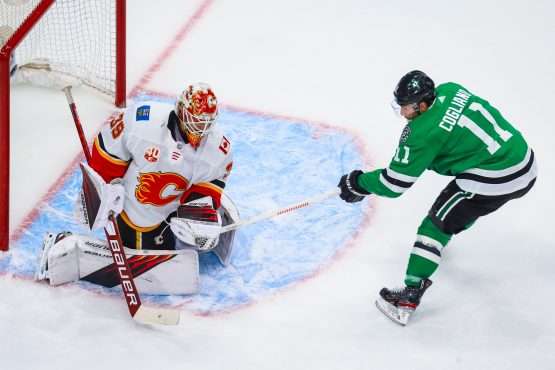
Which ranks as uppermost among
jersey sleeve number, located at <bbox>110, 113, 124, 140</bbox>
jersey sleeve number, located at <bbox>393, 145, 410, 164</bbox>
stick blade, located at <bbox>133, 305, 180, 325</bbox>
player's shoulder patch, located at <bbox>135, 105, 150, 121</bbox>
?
jersey sleeve number, located at <bbox>393, 145, 410, 164</bbox>

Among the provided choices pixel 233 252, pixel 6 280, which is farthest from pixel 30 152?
Result: pixel 233 252

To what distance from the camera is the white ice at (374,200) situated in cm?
347

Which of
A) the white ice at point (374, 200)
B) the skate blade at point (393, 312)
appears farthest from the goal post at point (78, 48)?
the skate blade at point (393, 312)

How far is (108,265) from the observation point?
12.1 ft

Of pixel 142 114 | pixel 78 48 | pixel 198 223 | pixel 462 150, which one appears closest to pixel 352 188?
pixel 462 150

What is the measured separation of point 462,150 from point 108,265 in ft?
5.08

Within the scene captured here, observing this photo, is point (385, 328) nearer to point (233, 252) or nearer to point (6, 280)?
point (233, 252)

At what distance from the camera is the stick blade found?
3492mm

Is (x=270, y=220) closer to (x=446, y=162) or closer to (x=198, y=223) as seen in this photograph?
(x=198, y=223)

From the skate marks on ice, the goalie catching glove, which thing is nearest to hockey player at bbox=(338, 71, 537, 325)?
the skate marks on ice

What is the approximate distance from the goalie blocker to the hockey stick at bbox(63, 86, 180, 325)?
0.11 metres

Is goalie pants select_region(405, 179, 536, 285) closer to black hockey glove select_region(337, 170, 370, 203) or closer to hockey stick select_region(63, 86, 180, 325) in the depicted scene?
black hockey glove select_region(337, 170, 370, 203)

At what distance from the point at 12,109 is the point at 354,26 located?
7.76 ft

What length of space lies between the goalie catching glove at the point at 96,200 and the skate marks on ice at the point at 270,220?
40 cm
